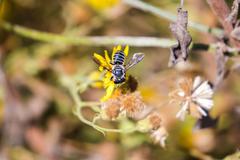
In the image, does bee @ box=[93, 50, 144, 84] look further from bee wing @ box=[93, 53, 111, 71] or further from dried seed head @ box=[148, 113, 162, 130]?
dried seed head @ box=[148, 113, 162, 130]

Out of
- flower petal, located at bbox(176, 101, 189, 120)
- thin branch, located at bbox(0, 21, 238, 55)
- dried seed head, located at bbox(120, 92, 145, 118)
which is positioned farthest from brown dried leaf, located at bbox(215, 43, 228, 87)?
dried seed head, located at bbox(120, 92, 145, 118)

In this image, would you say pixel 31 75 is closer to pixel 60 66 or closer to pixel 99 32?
pixel 60 66

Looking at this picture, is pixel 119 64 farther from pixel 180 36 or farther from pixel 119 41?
pixel 119 41

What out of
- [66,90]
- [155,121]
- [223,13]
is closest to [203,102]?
[155,121]

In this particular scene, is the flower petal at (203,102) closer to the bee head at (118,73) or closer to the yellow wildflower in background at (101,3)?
the bee head at (118,73)

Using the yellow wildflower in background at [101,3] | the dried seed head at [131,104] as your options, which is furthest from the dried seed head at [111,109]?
the yellow wildflower in background at [101,3]

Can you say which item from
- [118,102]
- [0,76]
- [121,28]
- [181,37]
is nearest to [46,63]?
[0,76]
